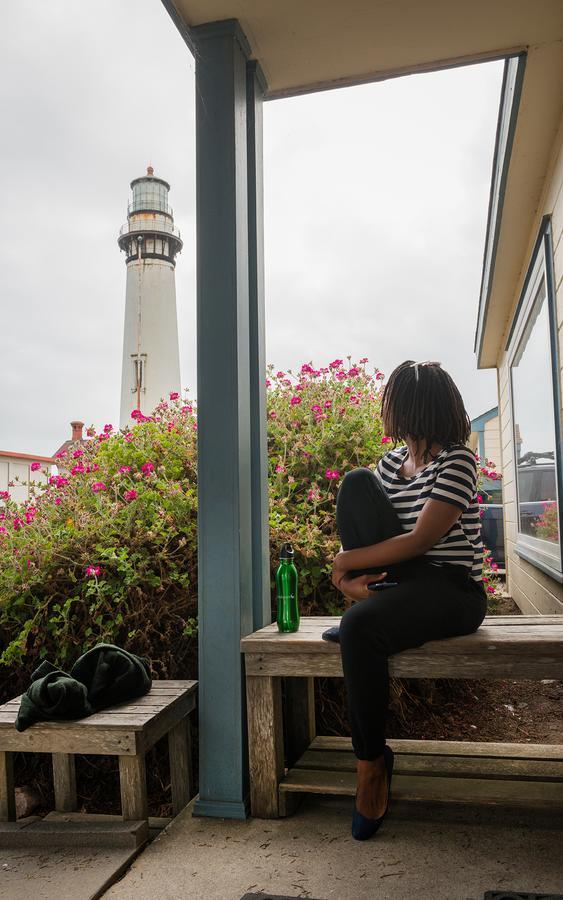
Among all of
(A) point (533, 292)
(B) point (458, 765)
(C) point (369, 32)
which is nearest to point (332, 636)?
(B) point (458, 765)

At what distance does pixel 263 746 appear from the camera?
2143mm

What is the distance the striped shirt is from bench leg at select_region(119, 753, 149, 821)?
1158 mm

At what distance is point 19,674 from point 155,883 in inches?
57.6

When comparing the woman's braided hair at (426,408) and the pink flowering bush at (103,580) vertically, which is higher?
the woman's braided hair at (426,408)

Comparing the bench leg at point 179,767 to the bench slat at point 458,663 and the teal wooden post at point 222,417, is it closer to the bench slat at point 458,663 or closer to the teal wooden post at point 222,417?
the teal wooden post at point 222,417

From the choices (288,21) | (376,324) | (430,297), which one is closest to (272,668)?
(288,21)

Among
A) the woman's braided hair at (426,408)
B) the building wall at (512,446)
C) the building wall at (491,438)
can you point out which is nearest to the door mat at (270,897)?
the woman's braided hair at (426,408)

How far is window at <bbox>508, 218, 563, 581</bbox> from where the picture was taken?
3244 millimetres

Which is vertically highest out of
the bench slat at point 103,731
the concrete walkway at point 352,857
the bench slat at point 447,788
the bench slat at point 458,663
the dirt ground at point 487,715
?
the bench slat at point 458,663

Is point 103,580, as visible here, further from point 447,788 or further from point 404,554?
point 447,788

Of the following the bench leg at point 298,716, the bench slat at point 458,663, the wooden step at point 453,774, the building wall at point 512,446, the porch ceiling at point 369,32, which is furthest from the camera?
the building wall at point 512,446

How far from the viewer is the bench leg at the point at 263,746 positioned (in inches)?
84.1

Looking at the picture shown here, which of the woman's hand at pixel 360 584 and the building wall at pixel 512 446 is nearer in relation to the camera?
the woman's hand at pixel 360 584

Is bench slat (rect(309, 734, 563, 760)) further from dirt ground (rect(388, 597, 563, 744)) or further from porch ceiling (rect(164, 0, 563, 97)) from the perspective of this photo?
porch ceiling (rect(164, 0, 563, 97))
